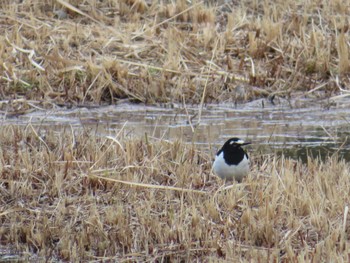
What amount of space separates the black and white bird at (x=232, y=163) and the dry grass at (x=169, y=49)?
316cm

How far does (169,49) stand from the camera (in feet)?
42.0

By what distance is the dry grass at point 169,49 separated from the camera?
12.1m

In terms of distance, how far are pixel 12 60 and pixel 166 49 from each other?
1887mm

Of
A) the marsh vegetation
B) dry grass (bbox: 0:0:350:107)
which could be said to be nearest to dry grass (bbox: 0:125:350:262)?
the marsh vegetation

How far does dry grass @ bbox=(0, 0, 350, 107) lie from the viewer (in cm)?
1205

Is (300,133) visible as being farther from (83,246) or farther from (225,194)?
(83,246)

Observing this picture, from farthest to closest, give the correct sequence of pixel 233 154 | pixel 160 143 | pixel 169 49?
pixel 169 49 < pixel 160 143 < pixel 233 154

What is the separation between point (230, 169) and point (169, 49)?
451 centimetres

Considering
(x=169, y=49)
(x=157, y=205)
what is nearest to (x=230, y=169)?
(x=157, y=205)

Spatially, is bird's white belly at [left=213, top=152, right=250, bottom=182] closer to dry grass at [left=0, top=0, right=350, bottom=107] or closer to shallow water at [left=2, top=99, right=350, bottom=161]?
shallow water at [left=2, top=99, right=350, bottom=161]

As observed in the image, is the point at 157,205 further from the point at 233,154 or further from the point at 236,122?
the point at 236,122

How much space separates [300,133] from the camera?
10875 millimetres

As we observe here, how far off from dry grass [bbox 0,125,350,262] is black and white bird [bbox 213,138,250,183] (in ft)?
0.34

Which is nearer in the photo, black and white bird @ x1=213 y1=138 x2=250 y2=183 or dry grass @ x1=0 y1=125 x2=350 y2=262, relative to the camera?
dry grass @ x1=0 y1=125 x2=350 y2=262
